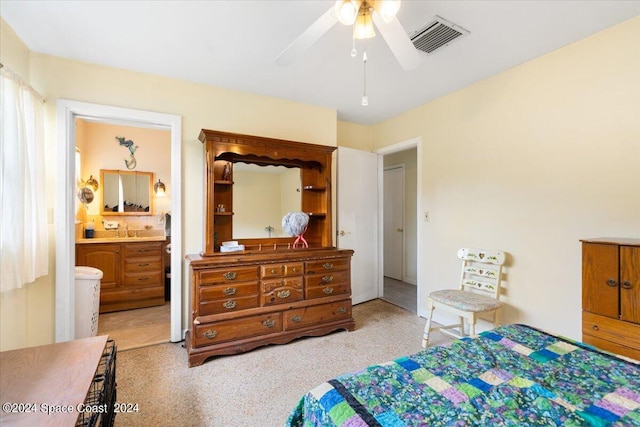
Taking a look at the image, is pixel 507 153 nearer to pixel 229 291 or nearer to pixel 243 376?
pixel 229 291

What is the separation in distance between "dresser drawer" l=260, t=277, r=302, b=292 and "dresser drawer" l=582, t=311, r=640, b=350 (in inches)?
83.4

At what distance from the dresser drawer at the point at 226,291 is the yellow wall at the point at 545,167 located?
6.99ft

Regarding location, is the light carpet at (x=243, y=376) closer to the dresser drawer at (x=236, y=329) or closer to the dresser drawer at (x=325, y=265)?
the dresser drawer at (x=236, y=329)

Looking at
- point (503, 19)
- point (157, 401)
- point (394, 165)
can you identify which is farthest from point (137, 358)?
point (394, 165)

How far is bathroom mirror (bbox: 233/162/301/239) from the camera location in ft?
9.89

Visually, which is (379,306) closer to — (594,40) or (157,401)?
(157,401)

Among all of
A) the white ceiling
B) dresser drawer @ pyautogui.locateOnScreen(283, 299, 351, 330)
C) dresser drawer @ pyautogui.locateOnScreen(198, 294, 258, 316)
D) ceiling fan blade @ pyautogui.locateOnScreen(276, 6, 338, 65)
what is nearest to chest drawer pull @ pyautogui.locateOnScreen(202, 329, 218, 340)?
dresser drawer @ pyautogui.locateOnScreen(198, 294, 258, 316)

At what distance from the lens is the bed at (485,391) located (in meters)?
0.84

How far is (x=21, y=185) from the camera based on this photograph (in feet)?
6.36

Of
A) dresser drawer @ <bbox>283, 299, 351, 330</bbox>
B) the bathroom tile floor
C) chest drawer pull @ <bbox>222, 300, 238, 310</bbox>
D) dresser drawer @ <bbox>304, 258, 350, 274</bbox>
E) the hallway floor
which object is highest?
dresser drawer @ <bbox>304, 258, 350, 274</bbox>

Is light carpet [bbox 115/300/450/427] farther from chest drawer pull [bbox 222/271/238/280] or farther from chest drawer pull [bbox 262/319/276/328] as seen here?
chest drawer pull [bbox 222/271/238/280]

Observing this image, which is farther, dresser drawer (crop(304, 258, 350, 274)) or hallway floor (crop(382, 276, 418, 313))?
hallway floor (crop(382, 276, 418, 313))

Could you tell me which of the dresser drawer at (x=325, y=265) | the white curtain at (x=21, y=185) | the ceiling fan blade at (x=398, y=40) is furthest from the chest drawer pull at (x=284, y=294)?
the ceiling fan blade at (x=398, y=40)

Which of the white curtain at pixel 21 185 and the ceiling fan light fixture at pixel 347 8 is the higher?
the ceiling fan light fixture at pixel 347 8
